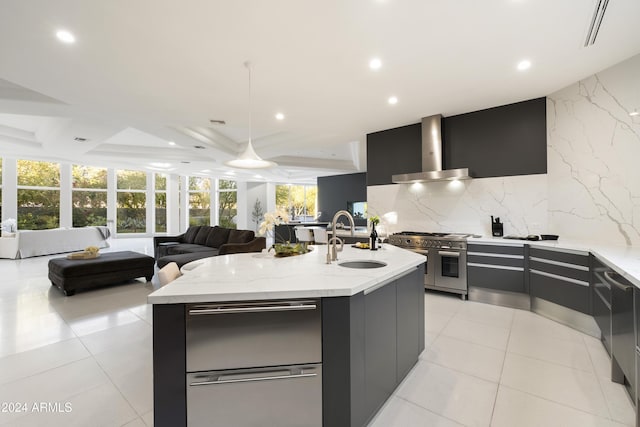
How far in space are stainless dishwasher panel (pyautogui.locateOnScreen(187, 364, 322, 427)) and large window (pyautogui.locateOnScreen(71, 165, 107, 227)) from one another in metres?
13.3

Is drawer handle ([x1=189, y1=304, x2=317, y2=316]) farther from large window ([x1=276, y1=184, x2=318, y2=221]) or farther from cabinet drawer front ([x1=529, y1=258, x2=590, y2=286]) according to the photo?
large window ([x1=276, y1=184, x2=318, y2=221])

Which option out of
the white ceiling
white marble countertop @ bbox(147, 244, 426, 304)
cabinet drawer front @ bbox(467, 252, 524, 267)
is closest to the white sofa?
the white ceiling

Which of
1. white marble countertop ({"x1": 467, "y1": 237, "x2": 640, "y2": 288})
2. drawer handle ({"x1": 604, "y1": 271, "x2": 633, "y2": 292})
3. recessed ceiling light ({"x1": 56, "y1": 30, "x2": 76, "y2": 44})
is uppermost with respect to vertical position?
recessed ceiling light ({"x1": 56, "y1": 30, "x2": 76, "y2": 44})

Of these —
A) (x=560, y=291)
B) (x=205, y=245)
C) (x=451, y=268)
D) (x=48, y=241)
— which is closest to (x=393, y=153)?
(x=451, y=268)

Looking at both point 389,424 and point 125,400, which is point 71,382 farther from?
point 389,424

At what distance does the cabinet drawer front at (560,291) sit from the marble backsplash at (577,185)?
2.55 feet

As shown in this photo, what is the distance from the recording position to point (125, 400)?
181 cm

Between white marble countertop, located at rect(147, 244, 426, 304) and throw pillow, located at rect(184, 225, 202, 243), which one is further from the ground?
white marble countertop, located at rect(147, 244, 426, 304)

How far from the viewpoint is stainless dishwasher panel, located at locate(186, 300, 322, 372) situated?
1.29 metres

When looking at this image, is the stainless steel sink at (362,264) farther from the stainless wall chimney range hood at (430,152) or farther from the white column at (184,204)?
the white column at (184,204)

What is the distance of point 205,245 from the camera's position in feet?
20.6

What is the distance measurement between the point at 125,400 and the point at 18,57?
328 cm

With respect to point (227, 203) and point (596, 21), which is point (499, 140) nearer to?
point (596, 21)

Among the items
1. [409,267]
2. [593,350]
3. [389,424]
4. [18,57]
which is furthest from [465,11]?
[18,57]
